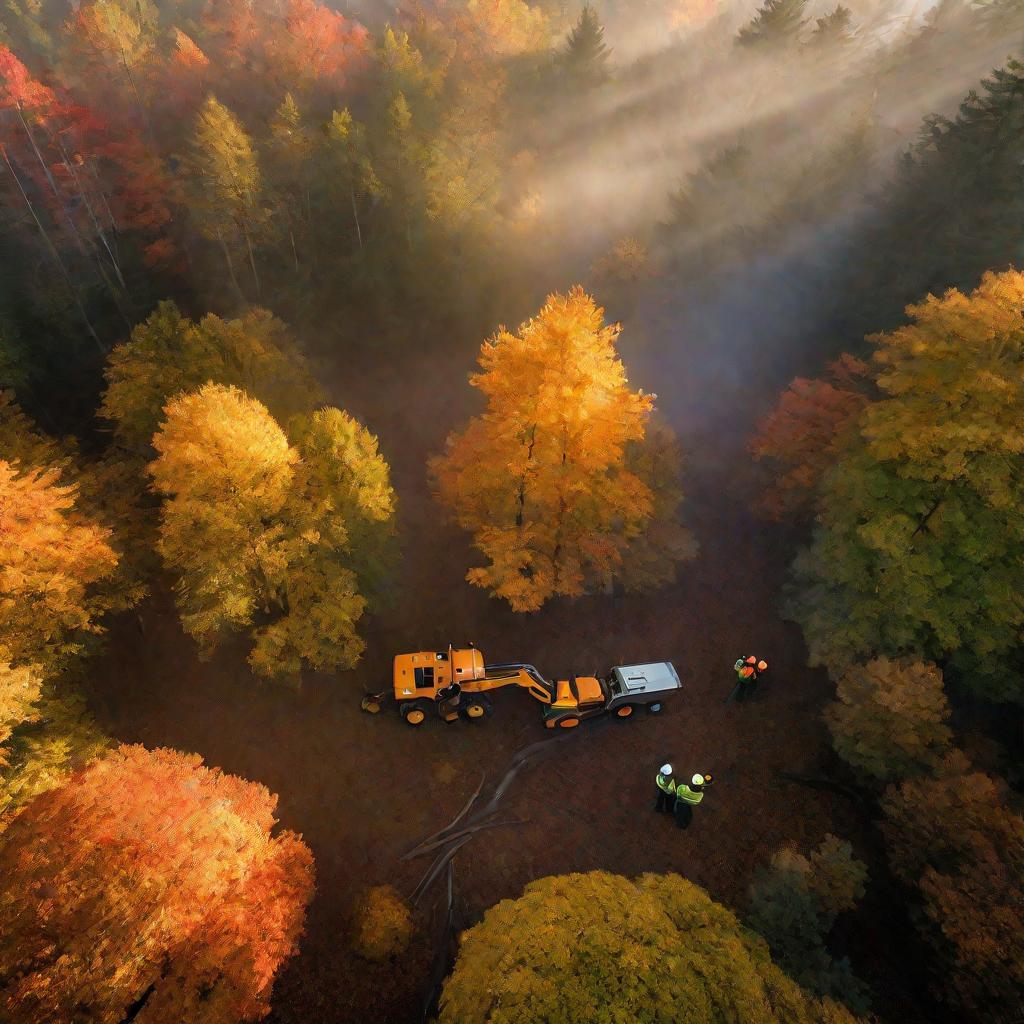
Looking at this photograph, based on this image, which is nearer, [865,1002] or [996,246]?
[865,1002]

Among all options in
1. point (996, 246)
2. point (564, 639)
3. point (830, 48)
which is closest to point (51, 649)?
point (564, 639)

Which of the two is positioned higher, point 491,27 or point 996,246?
point 491,27

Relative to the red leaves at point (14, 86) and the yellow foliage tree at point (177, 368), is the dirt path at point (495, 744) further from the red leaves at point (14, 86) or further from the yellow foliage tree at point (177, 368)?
the red leaves at point (14, 86)

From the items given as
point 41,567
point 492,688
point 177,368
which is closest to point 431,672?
point 492,688

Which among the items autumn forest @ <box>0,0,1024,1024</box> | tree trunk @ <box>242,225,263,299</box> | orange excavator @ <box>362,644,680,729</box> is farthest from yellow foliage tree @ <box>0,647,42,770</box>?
tree trunk @ <box>242,225,263,299</box>

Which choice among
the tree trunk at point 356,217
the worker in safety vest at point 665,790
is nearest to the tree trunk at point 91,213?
the tree trunk at point 356,217

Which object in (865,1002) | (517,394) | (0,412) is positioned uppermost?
(0,412)

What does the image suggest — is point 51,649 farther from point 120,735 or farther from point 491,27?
point 491,27
